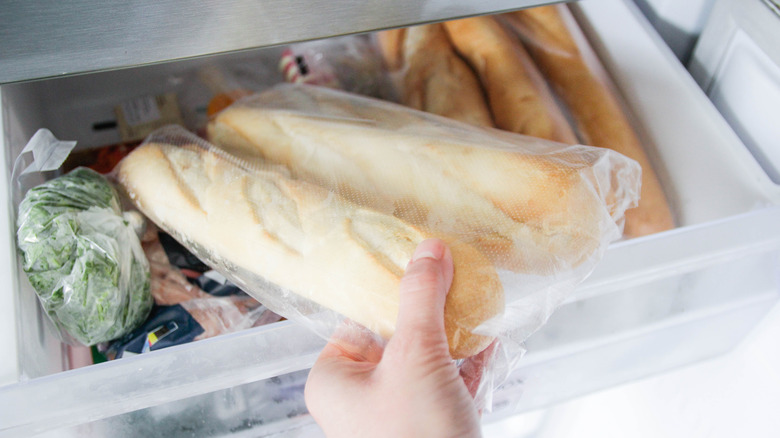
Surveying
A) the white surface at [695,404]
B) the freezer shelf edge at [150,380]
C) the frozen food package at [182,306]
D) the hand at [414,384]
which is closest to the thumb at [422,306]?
the hand at [414,384]

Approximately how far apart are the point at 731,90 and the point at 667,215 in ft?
0.62

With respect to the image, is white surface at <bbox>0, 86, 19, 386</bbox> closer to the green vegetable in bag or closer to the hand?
the green vegetable in bag

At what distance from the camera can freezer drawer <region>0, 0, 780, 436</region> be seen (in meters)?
0.50

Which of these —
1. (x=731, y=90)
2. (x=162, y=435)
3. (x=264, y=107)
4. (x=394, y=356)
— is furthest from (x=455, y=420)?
(x=731, y=90)

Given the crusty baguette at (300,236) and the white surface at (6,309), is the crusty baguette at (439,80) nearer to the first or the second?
the crusty baguette at (300,236)

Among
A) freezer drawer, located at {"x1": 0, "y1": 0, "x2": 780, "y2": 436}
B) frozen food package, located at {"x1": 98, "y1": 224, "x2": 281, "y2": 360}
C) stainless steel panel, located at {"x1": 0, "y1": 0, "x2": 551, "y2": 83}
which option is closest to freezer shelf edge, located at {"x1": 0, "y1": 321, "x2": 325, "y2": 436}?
freezer drawer, located at {"x1": 0, "y1": 0, "x2": 780, "y2": 436}

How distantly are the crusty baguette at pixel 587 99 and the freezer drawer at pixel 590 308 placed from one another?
0.04 metres

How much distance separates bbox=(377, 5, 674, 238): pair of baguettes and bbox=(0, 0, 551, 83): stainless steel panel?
0.98ft

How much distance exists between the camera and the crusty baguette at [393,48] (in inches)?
35.2

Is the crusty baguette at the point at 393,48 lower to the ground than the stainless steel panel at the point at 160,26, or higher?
lower

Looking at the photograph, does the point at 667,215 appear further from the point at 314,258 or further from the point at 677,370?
the point at 314,258

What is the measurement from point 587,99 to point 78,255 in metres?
0.66

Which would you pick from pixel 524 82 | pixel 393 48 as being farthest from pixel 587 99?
pixel 393 48

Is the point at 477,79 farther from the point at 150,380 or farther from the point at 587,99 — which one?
the point at 150,380
